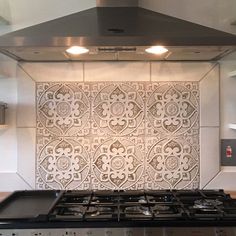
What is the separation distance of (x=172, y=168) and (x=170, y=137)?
0.55 ft

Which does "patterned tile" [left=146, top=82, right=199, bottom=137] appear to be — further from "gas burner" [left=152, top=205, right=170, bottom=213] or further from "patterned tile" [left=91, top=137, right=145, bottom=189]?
"gas burner" [left=152, top=205, right=170, bottom=213]

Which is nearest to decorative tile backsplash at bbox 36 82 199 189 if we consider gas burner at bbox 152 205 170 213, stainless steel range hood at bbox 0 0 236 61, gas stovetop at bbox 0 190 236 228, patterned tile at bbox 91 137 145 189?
patterned tile at bbox 91 137 145 189

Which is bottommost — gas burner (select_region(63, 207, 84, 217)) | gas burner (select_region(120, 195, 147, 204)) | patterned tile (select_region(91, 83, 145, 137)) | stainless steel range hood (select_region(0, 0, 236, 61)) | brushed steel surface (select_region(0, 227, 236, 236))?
brushed steel surface (select_region(0, 227, 236, 236))

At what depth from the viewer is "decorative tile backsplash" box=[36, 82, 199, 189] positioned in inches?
84.7

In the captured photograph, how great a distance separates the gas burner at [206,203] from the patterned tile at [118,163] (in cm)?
42

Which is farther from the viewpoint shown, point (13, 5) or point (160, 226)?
point (13, 5)

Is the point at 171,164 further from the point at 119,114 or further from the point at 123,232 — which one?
the point at 123,232

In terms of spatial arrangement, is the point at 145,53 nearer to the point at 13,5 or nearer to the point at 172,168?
the point at 172,168

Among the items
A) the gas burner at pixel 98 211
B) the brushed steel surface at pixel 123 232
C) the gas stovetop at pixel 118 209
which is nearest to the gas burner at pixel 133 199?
the gas stovetop at pixel 118 209

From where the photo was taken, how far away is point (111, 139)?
2.15 metres

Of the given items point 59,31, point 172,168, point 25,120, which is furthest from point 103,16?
point 172,168

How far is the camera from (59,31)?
5.52 feet

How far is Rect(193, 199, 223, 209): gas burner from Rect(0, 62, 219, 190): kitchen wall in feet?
1.06

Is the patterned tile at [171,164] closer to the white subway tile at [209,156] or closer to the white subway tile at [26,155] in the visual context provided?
the white subway tile at [209,156]
